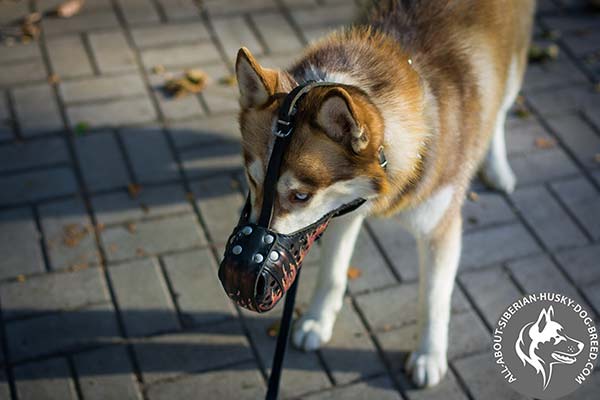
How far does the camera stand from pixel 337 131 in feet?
7.36

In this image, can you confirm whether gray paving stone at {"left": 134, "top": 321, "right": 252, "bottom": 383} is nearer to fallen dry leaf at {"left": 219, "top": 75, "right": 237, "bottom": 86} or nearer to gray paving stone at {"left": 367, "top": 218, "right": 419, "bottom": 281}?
gray paving stone at {"left": 367, "top": 218, "right": 419, "bottom": 281}

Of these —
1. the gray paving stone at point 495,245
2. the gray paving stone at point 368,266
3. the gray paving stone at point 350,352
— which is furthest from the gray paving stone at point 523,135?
the gray paving stone at point 350,352

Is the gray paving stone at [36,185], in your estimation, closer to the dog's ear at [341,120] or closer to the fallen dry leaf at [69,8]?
the fallen dry leaf at [69,8]

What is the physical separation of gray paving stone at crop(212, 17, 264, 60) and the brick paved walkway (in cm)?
1

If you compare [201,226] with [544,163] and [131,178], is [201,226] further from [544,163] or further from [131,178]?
[544,163]

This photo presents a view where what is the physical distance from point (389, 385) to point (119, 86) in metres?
2.42

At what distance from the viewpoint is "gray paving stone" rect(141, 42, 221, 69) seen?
4.52 metres

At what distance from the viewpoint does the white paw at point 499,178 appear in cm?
389

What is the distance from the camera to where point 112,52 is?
4.55 m

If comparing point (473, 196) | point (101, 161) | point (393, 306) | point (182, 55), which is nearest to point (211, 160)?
point (101, 161)

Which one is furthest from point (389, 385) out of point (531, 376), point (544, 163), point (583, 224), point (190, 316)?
point (544, 163)

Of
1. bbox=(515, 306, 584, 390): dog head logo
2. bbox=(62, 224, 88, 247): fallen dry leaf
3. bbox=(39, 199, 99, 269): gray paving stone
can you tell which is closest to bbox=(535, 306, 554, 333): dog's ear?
bbox=(515, 306, 584, 390): dog head logo

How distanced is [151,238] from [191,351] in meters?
0.69

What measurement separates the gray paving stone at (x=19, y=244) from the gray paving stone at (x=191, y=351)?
Answer: 71 centimetres
